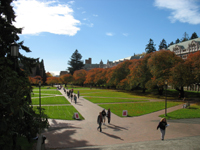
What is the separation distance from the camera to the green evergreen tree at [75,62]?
111 metres

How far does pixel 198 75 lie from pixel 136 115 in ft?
56.9

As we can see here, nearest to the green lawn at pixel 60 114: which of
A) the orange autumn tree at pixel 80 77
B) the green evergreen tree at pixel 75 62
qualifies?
the orange autumn tree at pixel 80 77

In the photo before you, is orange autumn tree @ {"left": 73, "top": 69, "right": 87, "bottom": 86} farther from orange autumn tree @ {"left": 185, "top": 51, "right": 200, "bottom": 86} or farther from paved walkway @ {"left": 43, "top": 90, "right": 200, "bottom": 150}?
paved walkway @ {"left": 43, "top": 90, "right": 200, "bottom": 150}

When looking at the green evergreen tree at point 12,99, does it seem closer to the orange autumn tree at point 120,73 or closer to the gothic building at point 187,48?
the orange autumn tree at point 120,73

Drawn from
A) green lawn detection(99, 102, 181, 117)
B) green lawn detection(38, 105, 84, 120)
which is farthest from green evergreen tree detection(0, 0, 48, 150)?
green lawn detection(99, 102, 181, 117)

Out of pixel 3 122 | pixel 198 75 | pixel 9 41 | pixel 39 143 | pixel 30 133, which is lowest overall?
pixel 39 143

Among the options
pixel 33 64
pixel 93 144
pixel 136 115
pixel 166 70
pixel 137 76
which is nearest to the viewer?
pixel 93 144

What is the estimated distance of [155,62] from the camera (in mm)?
37312

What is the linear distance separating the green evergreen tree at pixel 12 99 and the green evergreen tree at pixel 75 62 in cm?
9787

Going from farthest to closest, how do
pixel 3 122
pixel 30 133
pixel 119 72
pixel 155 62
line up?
pixel 119 72
pixel 155 62
pixel 30 133
pixel 3 122

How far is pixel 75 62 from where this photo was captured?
367 ft

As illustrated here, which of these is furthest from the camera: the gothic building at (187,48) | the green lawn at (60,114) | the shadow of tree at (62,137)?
the gothic building at (187,48)

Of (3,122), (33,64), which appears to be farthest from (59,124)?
(3,122)

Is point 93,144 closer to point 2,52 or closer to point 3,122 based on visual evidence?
point 3,122
